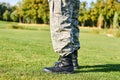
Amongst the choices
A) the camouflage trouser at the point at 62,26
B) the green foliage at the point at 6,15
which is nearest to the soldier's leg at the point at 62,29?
the camouflage trouser at the point at 62,26

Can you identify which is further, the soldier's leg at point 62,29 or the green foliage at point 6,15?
the green foliage at point 6,15

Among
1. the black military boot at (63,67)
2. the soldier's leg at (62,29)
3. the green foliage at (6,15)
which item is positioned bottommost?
the green foliage at (6,15)

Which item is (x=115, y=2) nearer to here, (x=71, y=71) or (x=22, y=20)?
(x=22, y=20)

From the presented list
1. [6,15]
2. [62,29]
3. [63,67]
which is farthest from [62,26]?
[6,15]

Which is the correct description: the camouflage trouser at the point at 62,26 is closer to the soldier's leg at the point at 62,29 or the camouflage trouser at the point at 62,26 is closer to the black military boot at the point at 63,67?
the soldier's leg at the point at 62,29

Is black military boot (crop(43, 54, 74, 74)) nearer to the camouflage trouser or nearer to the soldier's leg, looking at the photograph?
the soldier's leg

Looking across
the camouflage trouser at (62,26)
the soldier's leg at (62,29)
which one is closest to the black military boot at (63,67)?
the soldier's leg at (62,29)

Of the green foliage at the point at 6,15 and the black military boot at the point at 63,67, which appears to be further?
the green foliage at the point at 6,15

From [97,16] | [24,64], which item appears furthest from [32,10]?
[24,64]

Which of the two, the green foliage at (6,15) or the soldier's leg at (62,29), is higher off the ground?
the soldier's leg at (62,29)

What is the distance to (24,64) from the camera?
504 centimetres

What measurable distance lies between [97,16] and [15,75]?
77.3 meters

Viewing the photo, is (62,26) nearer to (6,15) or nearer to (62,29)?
(62,29)

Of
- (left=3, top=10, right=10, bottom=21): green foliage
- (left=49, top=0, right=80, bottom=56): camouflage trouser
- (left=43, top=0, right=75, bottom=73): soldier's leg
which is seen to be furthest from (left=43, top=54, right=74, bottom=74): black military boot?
(left=3, top=10, right=10, bottom=21): green foliage
